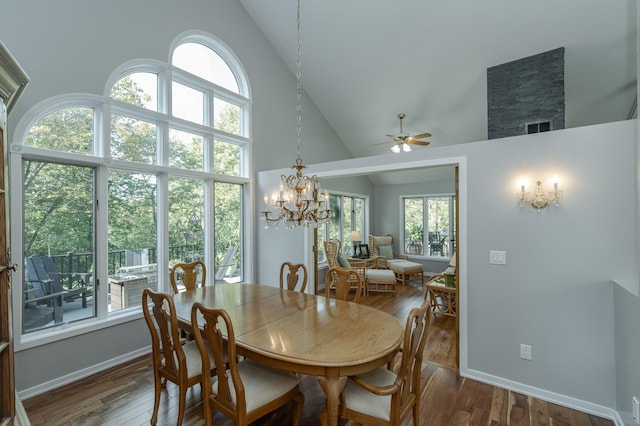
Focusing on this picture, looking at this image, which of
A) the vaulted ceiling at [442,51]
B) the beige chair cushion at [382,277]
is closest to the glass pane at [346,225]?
the beige chair cushion at [382,277]

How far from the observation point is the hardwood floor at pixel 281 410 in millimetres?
2248

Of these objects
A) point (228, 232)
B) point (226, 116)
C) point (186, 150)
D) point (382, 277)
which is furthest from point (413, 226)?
point (186, 150)

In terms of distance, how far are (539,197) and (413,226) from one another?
5625 millimetres

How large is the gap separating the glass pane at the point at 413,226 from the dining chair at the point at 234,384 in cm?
664

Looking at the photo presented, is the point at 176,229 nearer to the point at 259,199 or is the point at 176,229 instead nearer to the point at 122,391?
the point at 259,199

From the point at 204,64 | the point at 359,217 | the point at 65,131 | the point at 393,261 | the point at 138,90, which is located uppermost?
the point at 204,64

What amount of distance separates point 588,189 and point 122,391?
4.43 meters

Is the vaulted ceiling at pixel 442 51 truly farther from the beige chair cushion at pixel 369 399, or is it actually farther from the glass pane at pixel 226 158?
the beige chair cushion at pixel 369 399

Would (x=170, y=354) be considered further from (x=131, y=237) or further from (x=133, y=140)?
(x=133, y=140)

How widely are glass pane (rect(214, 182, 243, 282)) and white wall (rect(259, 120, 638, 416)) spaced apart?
3.20m

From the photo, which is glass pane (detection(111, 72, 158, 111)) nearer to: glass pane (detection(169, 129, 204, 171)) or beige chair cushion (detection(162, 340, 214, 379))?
glass pane (detection(169, 129, 204, 171))

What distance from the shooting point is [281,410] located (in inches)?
92.1

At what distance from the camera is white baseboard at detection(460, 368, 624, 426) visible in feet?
7.54

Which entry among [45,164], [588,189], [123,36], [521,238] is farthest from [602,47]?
[45,164]
